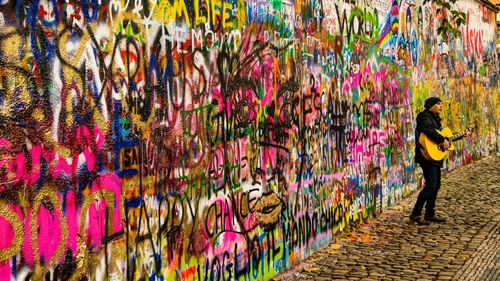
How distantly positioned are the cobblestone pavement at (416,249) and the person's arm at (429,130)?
123cm

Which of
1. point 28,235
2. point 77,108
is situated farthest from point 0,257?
point 77,108

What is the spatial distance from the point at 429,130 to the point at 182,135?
17.0ft

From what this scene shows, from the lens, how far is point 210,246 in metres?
5.89

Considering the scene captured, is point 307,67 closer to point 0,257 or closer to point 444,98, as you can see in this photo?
point 0,257

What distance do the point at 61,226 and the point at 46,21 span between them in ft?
4.00

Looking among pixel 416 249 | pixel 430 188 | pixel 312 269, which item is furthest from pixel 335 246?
pixel 430 188

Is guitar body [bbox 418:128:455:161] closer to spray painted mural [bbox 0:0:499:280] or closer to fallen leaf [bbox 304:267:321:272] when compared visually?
spray painted mural [bbox 0:0:499:280]

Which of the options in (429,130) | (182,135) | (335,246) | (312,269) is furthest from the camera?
(429,130)

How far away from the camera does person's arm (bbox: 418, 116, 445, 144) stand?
31.6ft

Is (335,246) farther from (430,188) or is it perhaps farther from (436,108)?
(436,108)

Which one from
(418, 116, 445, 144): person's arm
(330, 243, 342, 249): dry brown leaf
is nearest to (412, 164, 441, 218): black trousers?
(418, 116, 445, 144): person's arm

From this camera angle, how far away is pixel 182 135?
18.0 feet

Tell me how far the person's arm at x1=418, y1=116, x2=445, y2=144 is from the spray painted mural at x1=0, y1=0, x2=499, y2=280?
2.75ft

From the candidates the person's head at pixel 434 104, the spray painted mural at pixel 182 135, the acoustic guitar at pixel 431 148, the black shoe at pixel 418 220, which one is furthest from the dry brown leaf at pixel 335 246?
the person's head at pixel 434 104
